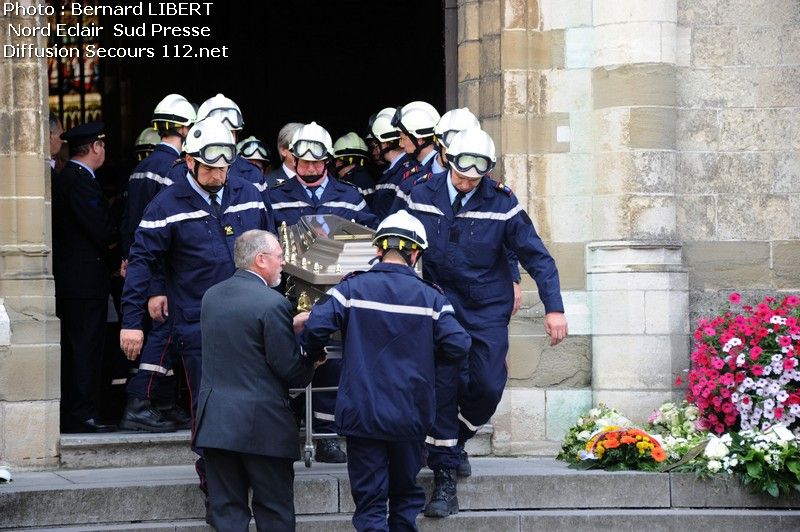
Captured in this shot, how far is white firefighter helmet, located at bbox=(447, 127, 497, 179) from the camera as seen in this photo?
30.2ft

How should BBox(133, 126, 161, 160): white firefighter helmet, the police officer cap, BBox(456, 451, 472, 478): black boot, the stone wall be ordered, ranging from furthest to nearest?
BBox(133, 126, 161, 160): white firefighter helmet
the stone wall
the police officer cap
BBox(456, 451, 472, 478): black boot

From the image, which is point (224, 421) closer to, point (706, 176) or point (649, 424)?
point (649, 424)

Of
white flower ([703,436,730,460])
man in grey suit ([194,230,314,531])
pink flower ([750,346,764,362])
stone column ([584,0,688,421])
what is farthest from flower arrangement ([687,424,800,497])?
man in grey suit ([194,230,314,531])

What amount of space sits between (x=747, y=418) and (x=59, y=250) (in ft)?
14.8

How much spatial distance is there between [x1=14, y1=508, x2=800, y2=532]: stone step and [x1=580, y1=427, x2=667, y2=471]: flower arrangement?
36 cm

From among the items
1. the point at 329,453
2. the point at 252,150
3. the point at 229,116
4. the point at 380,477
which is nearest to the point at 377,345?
the point at 380,477

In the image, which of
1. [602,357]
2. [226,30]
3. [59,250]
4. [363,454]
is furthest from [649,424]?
[226,30]

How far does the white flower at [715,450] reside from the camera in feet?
32.2

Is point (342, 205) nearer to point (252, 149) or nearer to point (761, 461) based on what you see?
point (252, 149)

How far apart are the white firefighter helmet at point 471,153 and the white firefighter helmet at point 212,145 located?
1.23m

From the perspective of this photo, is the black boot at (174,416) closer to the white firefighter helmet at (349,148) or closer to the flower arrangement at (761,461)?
the white firefighter helmet at (349,148)

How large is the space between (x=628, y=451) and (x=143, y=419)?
310 cm

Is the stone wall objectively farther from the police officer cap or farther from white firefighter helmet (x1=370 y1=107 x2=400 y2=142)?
the police officer cap

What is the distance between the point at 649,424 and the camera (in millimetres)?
10719
